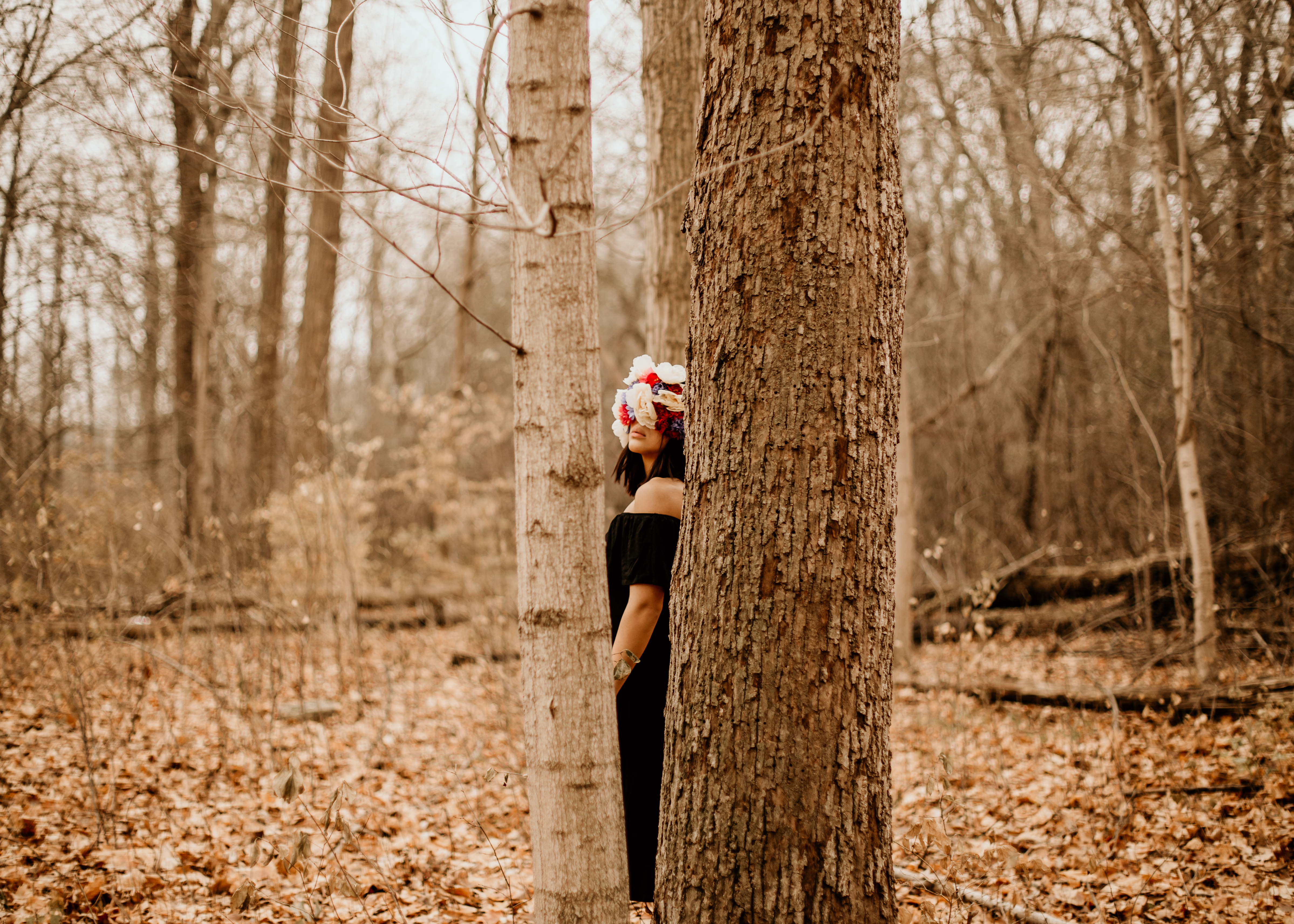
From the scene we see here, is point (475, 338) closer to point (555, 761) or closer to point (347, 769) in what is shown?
point (347, 769)

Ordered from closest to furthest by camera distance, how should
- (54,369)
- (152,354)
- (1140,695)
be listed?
1. (1140,695)
2. (54,369)
3. (152,354)

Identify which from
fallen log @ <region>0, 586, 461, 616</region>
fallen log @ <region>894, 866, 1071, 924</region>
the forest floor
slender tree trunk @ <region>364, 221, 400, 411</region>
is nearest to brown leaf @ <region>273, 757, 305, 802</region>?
the forest floor

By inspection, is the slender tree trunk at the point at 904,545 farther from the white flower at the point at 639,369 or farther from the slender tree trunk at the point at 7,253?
the slender tree trunk at the point at 7,253

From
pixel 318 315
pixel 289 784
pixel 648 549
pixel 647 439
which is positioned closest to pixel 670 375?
pixel 647 439

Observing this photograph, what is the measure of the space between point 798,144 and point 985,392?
11.3m

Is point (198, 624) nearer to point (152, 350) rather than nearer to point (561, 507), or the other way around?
point (561, 507)

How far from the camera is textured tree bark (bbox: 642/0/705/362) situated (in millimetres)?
4242

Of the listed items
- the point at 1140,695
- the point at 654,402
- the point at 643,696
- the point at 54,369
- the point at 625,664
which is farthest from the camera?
the point at 54,369

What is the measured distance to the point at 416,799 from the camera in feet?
13.9

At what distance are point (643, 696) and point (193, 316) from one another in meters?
10.2

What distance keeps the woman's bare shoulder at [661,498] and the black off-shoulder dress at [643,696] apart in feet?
0.07

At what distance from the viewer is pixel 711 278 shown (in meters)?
1.97

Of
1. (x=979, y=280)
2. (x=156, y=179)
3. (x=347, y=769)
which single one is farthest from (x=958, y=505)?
(x=156, y=179)

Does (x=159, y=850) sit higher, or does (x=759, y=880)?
(x=759, y=880)
